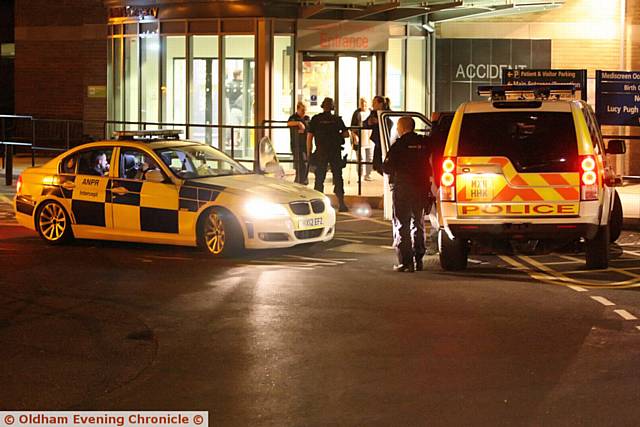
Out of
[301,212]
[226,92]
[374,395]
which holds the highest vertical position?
[226,92]

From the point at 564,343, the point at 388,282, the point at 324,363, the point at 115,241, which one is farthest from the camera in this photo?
the point at 115,241

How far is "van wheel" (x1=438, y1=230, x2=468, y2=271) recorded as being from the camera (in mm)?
12992

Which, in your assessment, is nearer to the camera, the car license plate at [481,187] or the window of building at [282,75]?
the car license plate at [481,187]

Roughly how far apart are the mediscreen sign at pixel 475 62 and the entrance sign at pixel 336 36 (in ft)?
8.50

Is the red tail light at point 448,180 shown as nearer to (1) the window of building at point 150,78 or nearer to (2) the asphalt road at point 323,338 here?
(2) the asphalt road at point 323,338

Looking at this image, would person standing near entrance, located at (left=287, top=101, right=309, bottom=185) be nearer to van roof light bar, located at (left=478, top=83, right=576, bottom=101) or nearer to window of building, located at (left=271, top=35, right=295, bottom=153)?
window of building, located at (left=271, top=35, right=295, bottom=153)

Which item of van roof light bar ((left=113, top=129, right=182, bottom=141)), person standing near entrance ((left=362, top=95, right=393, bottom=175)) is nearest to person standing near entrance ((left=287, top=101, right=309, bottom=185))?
person standing near entrance ((left=362, top=95, right=393, bottom=175))

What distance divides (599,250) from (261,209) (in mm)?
3810

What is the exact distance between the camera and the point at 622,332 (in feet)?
31.7

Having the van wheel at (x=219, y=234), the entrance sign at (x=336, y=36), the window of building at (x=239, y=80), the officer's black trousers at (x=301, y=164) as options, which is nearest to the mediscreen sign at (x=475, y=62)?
the entrance sign at (x=336, y=36)

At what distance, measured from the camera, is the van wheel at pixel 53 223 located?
15.3 metres

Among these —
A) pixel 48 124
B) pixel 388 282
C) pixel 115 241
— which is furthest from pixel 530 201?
pixel 48 124

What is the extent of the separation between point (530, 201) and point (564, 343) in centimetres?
340

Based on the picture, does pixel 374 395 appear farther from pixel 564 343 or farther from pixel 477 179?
pixel 477 179
